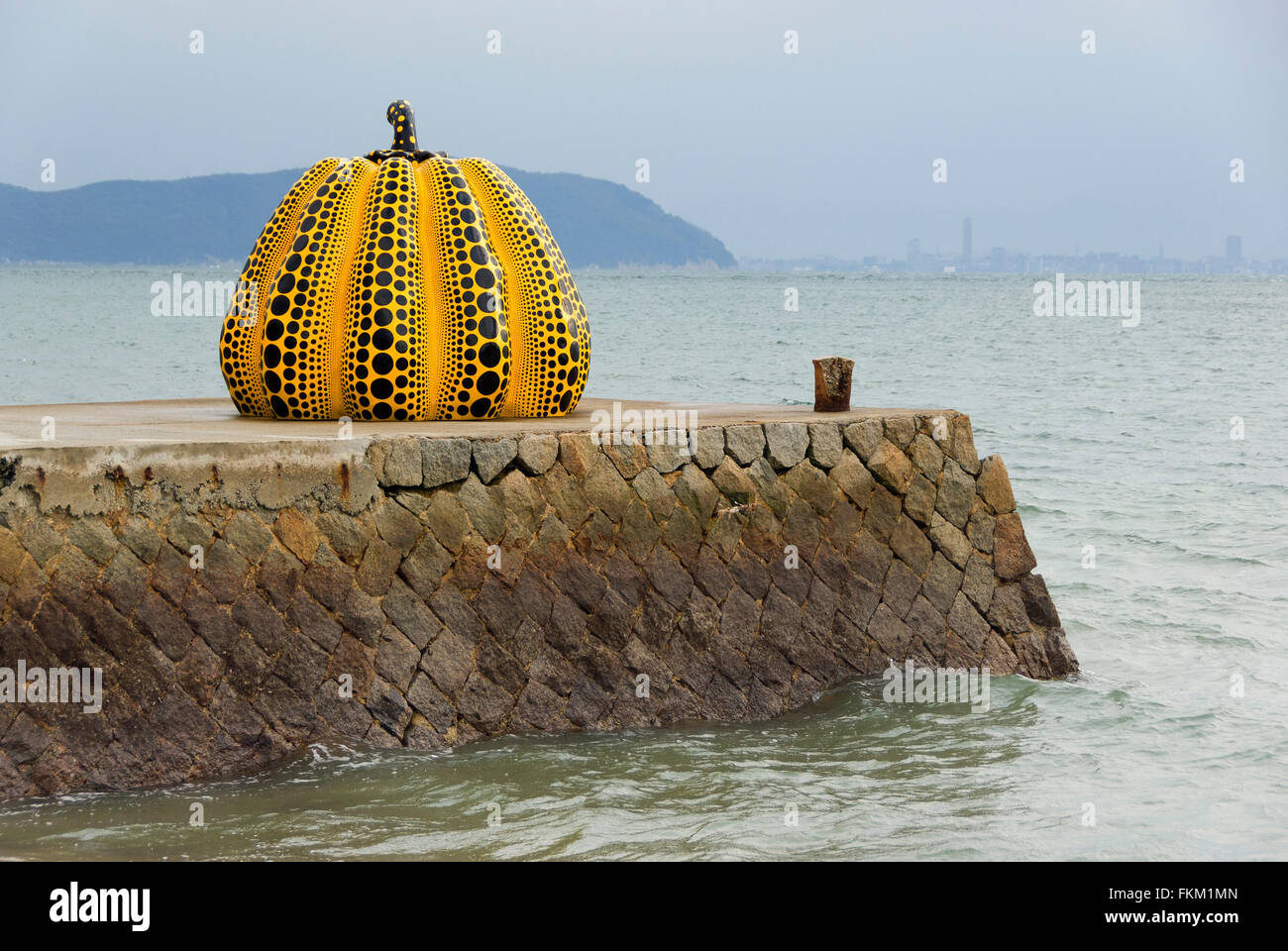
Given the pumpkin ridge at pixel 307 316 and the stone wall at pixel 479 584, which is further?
the pumpkin ridge at pixel 307 316

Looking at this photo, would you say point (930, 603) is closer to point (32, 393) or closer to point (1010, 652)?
point (1010, 652)

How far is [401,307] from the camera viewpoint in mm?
7195

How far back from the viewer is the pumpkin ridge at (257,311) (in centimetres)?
744

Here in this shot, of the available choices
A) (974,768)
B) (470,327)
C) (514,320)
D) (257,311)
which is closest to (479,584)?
(470,327)

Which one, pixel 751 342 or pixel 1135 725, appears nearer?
pixel 1135 725

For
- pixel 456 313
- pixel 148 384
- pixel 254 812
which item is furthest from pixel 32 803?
pixel 148 384

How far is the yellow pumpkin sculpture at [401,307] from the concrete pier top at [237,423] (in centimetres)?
17

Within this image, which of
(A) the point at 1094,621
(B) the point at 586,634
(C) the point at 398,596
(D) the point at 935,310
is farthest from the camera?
(D) the point at 935,310

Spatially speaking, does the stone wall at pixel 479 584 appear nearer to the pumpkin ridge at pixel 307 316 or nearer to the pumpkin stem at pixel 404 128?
the pumpkin ridge at pixel 307 316

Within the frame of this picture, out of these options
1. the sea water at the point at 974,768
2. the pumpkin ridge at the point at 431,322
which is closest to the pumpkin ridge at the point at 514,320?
the pumpkin ridge at the point at 431,322

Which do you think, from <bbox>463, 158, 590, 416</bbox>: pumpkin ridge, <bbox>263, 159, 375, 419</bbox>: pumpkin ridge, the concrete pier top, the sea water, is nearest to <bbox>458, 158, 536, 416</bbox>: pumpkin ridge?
<bbox>463, 158, 590, 416</bbox>: pumpkin ridge

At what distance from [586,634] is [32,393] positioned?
21.0m

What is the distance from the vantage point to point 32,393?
2467 cm

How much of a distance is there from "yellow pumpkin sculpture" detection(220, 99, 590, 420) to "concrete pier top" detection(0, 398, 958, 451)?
17cm
